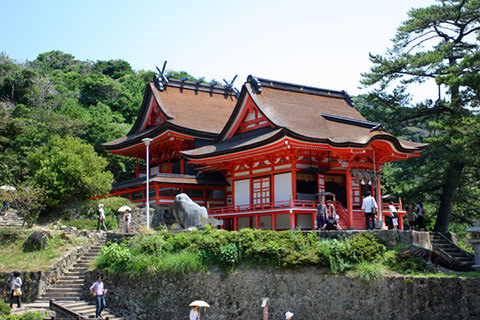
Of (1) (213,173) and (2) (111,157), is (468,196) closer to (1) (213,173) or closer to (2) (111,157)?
(1) (213,173)

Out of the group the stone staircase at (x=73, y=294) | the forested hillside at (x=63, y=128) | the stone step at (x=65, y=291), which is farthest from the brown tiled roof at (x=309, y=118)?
the stone step at (x=65, y=291)

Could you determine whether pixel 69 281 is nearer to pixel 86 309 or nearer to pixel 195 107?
pixel 86 309

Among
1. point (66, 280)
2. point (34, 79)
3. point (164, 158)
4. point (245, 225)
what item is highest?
point (34, 79)

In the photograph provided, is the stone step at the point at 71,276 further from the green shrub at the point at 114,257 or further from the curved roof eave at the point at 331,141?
the curved roof eave at the point at 331,141

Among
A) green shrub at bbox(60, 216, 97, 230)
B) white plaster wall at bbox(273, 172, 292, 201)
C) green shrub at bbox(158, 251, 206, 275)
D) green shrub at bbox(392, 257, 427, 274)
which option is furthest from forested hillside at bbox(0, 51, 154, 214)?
green shrub at bbox(392, 257, 427, 274)

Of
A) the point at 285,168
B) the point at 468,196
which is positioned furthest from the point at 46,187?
the point at 468,196

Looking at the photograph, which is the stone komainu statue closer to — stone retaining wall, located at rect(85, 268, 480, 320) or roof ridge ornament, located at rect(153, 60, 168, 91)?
stone retaining wall, located at rect(85, 268, 480, 320)

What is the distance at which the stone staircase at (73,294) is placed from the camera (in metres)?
20.1

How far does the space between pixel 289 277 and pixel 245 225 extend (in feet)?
37.7

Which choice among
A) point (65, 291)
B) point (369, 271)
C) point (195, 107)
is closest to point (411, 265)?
point (369, 271)

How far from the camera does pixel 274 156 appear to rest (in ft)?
92.1

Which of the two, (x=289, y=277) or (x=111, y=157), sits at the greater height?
(x=111, y=157)

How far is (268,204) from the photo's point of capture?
28016 mm

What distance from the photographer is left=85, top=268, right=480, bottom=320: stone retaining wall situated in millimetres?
16422
